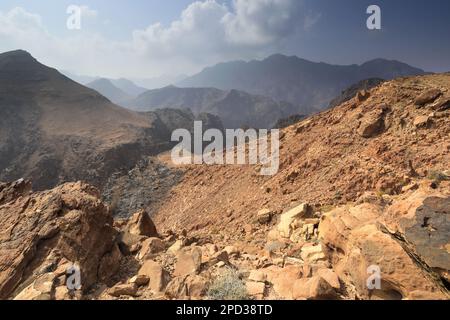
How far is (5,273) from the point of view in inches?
184

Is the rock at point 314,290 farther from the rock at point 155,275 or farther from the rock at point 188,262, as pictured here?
the rock at point 155,275

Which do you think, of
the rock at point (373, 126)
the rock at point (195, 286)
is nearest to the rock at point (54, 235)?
the rock at point (195, 286)

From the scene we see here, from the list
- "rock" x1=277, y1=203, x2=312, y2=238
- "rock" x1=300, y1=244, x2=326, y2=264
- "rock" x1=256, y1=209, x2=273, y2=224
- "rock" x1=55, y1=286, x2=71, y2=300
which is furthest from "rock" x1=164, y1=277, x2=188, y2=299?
"rock" x1=256, y1=209, x2=273, y2=224

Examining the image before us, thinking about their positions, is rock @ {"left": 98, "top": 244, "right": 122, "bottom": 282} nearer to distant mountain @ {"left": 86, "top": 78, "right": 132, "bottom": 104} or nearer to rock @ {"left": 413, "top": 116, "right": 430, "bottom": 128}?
rock @ {"left": 413, "top": 116, "right": 430, "bottom": 128}

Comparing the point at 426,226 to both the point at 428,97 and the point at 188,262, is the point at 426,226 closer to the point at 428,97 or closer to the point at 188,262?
the point at 188,262

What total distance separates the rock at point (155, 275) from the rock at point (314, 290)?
1.96 metres

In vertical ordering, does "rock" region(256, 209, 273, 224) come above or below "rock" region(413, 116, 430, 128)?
below

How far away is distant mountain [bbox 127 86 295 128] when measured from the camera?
100581 millimetres

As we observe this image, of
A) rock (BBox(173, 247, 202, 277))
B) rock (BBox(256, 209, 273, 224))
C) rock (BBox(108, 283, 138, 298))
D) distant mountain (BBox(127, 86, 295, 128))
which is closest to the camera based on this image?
rock (BBox(108, 283, 138, 298))

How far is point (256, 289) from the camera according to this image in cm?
458

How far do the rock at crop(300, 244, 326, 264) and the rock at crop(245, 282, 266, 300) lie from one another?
1597 mm
